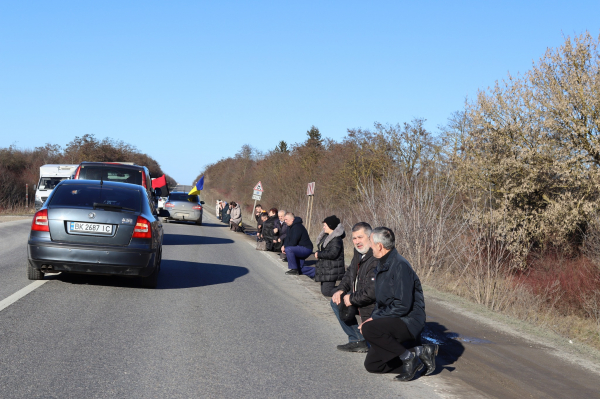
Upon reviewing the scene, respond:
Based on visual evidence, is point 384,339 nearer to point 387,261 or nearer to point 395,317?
point 395,317

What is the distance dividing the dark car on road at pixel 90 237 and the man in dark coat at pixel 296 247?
483cm

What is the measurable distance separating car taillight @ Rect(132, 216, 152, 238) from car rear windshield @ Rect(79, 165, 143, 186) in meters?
6.65

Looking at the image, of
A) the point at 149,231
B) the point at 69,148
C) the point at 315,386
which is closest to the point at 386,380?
the point at 315,386

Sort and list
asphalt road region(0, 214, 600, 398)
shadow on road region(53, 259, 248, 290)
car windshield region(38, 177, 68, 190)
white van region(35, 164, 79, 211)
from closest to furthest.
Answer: asphalt road region(0, 214, 600, 398) → shadow on road region(53, 259, 248, 290) → white van region(35, 164, 79, 211) → car windshield region(38, 177, 68, 190)

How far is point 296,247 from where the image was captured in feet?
46.0

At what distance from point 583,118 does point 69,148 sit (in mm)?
53321

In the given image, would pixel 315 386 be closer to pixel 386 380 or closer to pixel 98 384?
pixel 386 380

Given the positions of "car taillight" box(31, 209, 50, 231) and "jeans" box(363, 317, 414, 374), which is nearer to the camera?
"jeans" box(363, 317, 414, 374)

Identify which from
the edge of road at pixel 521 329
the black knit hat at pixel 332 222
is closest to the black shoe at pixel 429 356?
the edge of road at pixel 521 329

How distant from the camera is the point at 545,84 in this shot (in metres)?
21.3

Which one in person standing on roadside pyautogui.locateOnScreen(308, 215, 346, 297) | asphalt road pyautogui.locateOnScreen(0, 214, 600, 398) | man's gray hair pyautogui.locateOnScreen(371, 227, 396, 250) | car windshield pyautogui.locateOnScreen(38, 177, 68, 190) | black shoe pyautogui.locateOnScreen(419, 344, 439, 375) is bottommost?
asphalt road pyautogui.locateOnScreen(0, 214, 600, 398)

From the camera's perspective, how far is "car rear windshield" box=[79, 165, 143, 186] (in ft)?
51.5

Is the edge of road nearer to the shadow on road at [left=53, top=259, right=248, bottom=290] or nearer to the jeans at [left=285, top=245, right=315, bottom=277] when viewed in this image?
the jeans at [left=285, top=245, right=315, bottom=277]

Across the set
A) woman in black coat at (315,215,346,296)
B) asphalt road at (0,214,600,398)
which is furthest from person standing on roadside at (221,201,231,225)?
woman in black coat at (315,215,346,296)
